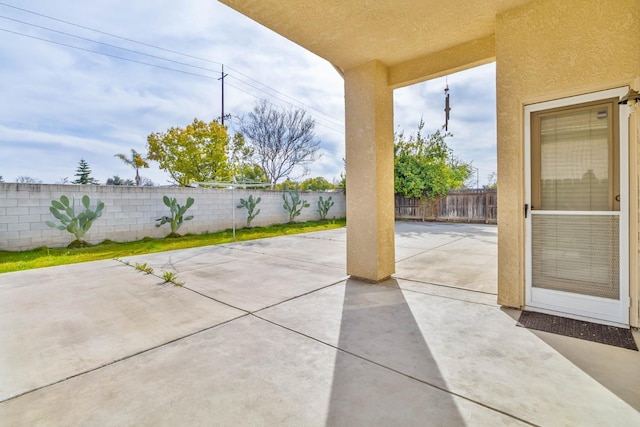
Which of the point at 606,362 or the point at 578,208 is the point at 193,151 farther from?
the point at 606,362

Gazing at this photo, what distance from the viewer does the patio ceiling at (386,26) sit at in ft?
8.42

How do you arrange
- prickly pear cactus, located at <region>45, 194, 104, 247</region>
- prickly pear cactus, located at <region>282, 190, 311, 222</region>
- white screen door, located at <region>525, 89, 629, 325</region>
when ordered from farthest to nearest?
prickly pear cactus, located at <region>282, 190, 311, 222</region> < prickly pear cactus, located at <region>45, 194, 104, 247</region> < white screen door, located at <region>525, 89, 629, 325</region>

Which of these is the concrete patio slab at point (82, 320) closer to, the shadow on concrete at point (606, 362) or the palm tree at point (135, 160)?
the shadow on concrete at point (606, 362)

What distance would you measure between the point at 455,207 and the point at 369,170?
1041cm

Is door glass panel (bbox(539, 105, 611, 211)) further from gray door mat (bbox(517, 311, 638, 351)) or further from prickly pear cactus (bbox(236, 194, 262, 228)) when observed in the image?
prickly pear cactus (bbox(236, 194, 262, 228))

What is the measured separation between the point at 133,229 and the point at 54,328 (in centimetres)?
608

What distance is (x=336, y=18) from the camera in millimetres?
2738

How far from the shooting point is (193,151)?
1612 centimetres

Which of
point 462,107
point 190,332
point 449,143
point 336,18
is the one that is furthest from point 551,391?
point 449,143

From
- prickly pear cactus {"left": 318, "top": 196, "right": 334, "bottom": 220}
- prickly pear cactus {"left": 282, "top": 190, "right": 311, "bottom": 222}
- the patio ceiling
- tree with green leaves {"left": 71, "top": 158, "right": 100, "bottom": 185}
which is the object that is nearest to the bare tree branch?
prickly pear cactus {"left": 318, "top": 196, "right": 334, "bottom": 220}

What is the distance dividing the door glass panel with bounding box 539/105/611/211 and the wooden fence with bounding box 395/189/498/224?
10097mm

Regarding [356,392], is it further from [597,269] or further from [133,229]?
[133,229]

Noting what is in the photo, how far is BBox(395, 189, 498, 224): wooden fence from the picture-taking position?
1170cm

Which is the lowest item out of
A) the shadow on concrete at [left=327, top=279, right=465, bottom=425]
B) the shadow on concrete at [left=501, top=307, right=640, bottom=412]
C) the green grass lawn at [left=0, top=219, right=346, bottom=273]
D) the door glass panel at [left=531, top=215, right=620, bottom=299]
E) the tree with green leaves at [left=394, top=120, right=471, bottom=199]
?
the shadow on concrete at [left=501, top=307, right=640, bottom=412]
